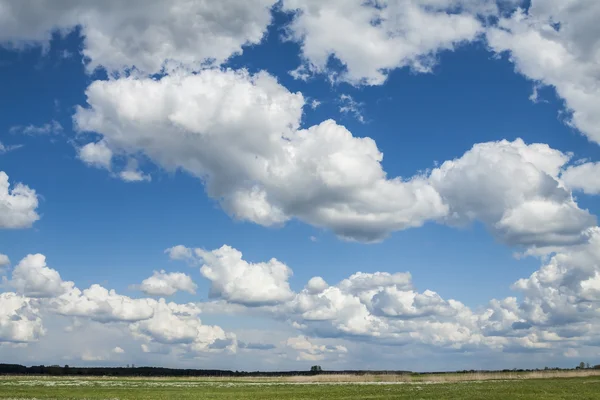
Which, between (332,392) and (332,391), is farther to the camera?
(332,391)

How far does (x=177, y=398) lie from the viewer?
6025 cm

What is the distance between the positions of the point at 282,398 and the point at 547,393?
28.9 m

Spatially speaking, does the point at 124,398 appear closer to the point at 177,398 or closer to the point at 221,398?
the point at 177,398

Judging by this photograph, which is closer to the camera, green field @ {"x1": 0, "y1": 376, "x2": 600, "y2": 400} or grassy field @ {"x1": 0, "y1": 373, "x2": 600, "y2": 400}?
green field @ {"x1": 0, "y1": 376, "x2": 600, "y2": 400}

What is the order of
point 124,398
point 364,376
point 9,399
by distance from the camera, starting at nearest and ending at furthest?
point 9,399 < point 124,398 < point 364,376

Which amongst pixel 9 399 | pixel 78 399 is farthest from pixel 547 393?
pixel 9 399

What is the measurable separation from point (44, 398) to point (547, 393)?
5311 cm

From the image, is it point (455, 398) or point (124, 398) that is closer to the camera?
point (455, 398)

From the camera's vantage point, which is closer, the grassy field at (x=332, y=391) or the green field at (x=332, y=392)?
the green field at (x=332, y=392)

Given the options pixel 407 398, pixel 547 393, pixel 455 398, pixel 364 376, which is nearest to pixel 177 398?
pixel 407 398

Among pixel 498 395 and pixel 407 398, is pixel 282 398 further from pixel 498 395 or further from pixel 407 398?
pixel 498 395

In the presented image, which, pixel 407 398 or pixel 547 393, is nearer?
pixel 407 398

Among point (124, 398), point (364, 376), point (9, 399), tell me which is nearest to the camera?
point (9, 399)

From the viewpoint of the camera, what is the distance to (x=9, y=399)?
53969mm
